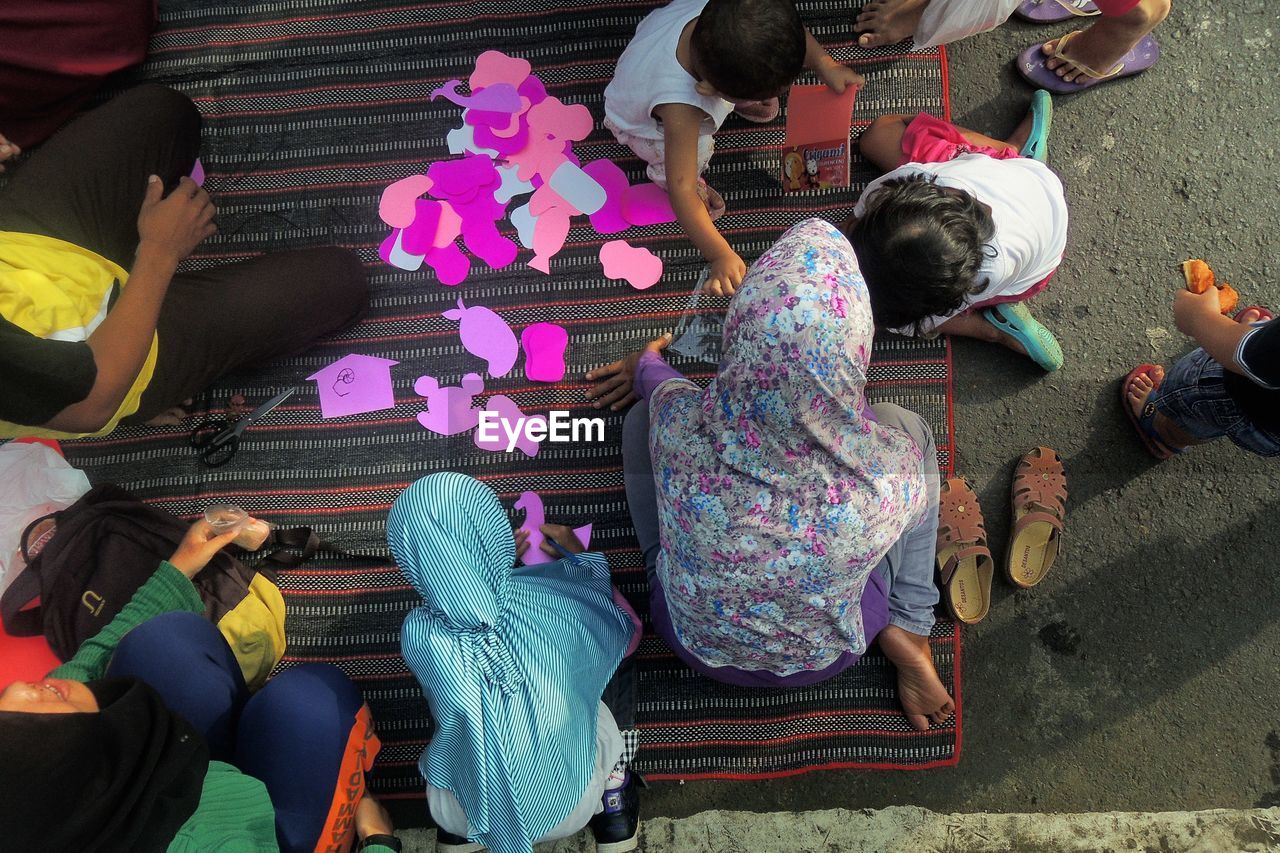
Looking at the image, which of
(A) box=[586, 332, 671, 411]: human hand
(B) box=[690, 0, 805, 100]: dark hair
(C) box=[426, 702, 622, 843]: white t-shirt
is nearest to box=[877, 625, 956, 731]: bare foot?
(C) box=[426, 702, 622, 843]: white t-shirt

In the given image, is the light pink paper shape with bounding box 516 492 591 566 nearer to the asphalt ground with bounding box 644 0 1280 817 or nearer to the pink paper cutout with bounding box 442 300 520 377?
the pink paper cutout with bounding box 442 300 520 377

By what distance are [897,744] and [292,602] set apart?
1.57m

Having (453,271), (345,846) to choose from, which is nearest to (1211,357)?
(453,271)

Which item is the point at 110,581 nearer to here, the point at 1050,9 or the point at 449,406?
the point at 449,406

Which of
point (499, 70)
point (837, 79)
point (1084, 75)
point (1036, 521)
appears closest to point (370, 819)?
point (1036, 521)

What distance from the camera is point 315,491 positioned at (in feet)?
6.61

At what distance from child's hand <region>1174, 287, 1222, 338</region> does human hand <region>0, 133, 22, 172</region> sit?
2893mm

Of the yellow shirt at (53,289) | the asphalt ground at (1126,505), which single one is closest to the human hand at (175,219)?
the yellow shirt at (53,289)

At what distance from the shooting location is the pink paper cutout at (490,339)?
2037 mm

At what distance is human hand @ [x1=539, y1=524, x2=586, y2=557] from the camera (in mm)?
1924

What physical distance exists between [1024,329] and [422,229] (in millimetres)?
1595

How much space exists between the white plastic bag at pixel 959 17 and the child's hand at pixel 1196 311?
0.82 meters

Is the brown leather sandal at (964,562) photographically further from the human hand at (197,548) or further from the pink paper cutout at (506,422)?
the human hand at (197,548)

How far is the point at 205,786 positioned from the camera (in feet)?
4.35
